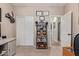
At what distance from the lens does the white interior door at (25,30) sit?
7589 millimetres

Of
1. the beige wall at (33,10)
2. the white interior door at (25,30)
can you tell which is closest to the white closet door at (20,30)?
the white interior door at (25,30)

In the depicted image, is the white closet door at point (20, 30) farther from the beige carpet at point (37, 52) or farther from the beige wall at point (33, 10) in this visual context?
the beige carpet at point (37, 52)

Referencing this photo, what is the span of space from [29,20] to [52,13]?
1.19 meters

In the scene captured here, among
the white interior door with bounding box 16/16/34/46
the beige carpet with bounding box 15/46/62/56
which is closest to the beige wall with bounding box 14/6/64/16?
the white interior door with bounding box 16/16/34/46

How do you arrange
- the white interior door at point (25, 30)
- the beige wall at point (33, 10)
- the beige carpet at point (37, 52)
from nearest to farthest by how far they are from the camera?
1. the beige carpet at point (37, 52)
2. the beige wall at point (33, 10)
3. the white interior door at point (25, 30)

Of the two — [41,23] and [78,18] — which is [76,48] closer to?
[78,18]

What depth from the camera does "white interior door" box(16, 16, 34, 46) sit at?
7.59 m

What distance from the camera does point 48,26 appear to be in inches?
301

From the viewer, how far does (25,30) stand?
25.6 ft

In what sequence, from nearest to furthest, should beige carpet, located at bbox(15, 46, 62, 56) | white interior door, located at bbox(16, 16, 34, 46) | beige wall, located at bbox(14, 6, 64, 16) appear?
beige carpet, located at bbox(15, 46, 62, 56) < beige wall, located at bbox(14, 6, 64, 16) < white interior door, located at bbox(16, 16, 34, 46)

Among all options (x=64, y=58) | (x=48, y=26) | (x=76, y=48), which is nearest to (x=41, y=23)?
(x=48, y=26)

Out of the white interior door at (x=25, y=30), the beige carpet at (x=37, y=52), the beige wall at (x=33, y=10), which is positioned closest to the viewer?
the beige carpet at (x=37, y=52)

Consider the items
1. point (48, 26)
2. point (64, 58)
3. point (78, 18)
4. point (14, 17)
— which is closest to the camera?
point (64, 58)

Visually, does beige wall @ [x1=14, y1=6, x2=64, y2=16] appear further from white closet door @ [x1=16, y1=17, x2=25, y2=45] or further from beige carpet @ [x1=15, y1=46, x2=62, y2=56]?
beige carpet @ [x1=15, y1=46, x2=62, y2=56]
